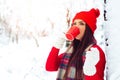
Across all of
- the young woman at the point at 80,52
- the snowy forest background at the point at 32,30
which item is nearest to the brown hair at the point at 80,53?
the young woman at the point at 80,52

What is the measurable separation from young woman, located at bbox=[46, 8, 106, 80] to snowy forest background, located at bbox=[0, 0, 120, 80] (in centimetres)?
13

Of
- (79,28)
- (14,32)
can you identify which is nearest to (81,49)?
(79,28)

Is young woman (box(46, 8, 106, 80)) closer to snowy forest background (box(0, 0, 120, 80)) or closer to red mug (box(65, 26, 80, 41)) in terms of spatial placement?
red mug (box(65, 26, 80, 41))

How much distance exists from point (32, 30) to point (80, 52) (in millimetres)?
425

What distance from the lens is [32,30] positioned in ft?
6.44

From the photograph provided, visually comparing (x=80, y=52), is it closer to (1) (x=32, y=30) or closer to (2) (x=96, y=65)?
(2) (x=96, y=65)

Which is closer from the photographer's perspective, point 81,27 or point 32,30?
point 81,27

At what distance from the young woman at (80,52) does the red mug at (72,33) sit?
0.09 ft

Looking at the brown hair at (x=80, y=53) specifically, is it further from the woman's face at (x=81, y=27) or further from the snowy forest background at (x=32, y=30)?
the snowy forest background at (x=32, y=30)

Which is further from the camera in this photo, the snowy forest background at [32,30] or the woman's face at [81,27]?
the snowy forest background at [32,30]

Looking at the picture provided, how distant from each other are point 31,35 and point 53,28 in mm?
126

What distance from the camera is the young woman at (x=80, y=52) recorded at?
1.59 m

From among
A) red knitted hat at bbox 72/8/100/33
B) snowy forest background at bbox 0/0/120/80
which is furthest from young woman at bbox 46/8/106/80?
snowy forest background at bbox 0/0/120/80

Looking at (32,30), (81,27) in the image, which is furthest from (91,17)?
(32,30)
